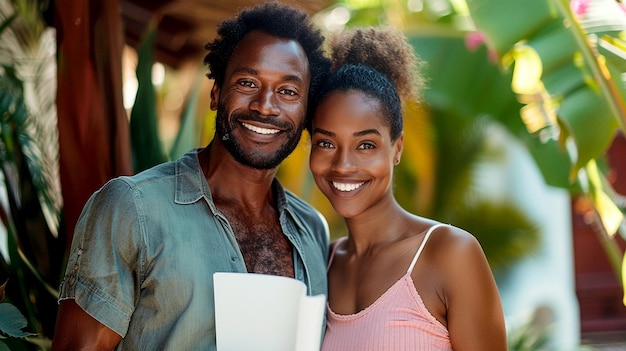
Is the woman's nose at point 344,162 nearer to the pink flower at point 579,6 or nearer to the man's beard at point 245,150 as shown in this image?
the man's beard at point 245,150

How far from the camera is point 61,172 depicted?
3.32m

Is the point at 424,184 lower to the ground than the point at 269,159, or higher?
lower

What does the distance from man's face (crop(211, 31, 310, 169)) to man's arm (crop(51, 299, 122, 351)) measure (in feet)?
2.53

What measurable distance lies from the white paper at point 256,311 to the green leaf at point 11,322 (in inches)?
24.7

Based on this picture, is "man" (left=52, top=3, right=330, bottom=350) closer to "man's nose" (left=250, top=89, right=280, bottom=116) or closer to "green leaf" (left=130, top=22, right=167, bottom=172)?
"man's nose" (left=250, top=89, right=280, bottom=116)

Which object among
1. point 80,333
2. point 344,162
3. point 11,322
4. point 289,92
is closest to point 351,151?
point 344,162

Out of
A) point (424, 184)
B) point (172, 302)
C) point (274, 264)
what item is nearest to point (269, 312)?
point (172, 302)

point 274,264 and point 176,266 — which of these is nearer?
point 176,266

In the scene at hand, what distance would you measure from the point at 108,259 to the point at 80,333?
229 mm

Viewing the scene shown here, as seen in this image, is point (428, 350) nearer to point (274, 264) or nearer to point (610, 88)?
point (274, 264)

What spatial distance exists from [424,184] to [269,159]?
5.26 metres

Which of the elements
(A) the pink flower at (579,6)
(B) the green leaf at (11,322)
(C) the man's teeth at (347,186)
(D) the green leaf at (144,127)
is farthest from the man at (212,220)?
(A) the pink flower at (579,6)

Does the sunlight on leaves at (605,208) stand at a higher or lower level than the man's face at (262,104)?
lower

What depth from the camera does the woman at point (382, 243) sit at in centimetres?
284
